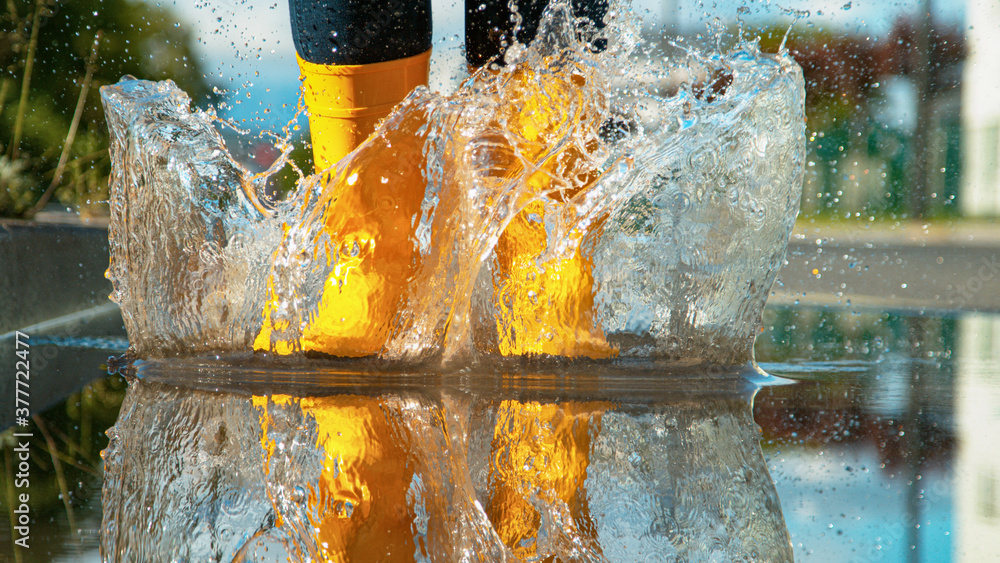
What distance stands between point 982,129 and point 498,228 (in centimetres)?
141

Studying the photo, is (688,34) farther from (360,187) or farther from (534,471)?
(534,471)

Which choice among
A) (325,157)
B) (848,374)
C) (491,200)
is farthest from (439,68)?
(848,374)

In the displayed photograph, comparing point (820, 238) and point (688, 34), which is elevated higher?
point (688, 34)

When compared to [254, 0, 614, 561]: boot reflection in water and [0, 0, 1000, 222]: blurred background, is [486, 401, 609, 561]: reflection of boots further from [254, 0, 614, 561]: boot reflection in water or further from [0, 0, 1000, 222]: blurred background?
[0, 0, 1000, 222]: blurred background

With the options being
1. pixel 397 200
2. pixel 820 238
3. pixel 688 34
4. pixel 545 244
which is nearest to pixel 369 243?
pixel 397 200

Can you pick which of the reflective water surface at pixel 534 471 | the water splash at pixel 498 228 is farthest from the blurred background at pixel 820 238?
the water splash at pixel 498 228

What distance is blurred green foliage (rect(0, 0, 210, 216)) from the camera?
1.11 m

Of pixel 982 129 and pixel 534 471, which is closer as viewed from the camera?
pixel 534 471

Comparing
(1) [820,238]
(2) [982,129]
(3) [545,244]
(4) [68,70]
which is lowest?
(1) [820,238]

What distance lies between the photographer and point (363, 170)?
62cm

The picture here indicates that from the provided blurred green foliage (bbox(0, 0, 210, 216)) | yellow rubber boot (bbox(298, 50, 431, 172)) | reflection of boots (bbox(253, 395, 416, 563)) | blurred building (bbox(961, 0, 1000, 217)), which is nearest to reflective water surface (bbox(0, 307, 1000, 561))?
reflection of boots (bbox(253, 395, 416, 563))

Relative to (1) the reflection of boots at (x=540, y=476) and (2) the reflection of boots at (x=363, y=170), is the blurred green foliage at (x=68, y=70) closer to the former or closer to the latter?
(2) the reflection of boots at (x=363, y=170)

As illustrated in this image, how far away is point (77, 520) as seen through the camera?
0.96 feet

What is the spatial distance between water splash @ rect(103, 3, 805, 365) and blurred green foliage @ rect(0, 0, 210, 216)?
21.1 inches
